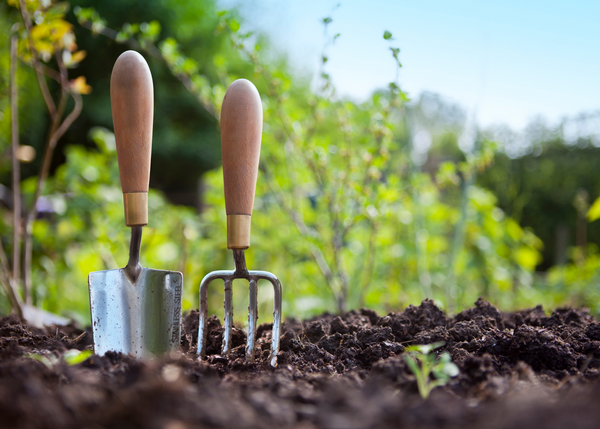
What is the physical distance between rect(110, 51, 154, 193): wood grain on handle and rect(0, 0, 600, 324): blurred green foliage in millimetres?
534

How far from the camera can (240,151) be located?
37.5 inches

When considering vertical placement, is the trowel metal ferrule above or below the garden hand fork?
below

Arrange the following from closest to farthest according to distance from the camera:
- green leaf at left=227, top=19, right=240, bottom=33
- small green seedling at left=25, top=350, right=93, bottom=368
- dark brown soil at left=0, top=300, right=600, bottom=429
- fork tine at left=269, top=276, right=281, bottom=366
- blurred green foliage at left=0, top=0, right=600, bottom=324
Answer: dark brown soil at left=0, top=300, right=600, bottom=429, small green seedling at left=25, top=350, right=93, bottom=368, fork tine at left=269, top=276, right=281, bottom=366, green leaf at left=227, top=19, right=240, bottom=33, blurred green foliage at left=0, top=0, right=600, bottom=324

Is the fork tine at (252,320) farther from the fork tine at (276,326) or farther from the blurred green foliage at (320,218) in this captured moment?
the blurred green foliage at (320,218)

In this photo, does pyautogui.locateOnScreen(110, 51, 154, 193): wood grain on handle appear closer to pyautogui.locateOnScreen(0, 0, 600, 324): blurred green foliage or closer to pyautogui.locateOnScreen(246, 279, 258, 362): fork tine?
pyautogui.locateOnScreen(246, 279, 258, 362): fork tine

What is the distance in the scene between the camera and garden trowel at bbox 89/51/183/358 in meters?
0.95

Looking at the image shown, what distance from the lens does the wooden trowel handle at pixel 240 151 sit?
37.0 inches

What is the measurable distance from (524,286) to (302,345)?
268cm

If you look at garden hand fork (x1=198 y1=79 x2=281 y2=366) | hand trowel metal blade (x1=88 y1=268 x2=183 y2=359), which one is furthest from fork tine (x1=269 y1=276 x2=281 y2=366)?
hand trowel metal blade (x1=88 y1=268 x2=183 y2=359)

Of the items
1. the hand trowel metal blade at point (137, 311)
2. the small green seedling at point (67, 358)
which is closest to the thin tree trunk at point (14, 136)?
the hand trowel metal blade at point (137, 311)

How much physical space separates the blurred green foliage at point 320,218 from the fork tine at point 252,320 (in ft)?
1.94

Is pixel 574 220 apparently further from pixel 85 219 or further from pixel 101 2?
pixel 101 2

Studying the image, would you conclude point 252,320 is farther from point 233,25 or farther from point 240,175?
point 233,25

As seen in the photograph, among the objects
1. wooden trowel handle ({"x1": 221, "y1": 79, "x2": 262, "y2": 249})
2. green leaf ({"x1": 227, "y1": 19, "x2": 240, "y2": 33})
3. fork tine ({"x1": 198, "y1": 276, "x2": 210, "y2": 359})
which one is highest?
green leaf ({"x1": 227, "y1": 19, "x2": 240, "y2": 33})
